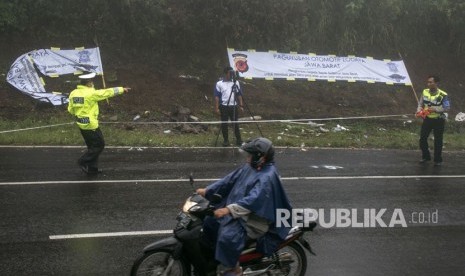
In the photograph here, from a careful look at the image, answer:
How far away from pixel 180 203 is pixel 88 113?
3020 mm

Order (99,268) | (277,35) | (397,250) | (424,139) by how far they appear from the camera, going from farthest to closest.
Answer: (277,35) → (424,139) → (397,250) → (99,268)

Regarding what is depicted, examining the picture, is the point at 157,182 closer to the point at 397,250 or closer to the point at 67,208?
the point at 67,208

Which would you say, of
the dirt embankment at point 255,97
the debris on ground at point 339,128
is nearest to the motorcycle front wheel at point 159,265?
the dirt embankment at point 255,97

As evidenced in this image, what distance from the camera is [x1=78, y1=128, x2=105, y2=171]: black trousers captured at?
371 inches

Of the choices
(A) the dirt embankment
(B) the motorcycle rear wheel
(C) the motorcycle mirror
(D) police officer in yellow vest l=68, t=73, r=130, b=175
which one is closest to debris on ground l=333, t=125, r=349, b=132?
(A) the dirt embankment

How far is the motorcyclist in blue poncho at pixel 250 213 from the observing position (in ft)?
14.1

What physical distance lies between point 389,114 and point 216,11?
24.8ft

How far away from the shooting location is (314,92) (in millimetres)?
18969

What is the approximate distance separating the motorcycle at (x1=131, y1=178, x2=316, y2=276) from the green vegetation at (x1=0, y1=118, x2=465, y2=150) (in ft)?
27.0

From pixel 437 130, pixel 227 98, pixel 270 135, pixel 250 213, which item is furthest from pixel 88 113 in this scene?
pixel 437 130

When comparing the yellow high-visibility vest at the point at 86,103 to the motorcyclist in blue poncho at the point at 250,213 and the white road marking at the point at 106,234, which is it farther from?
the motorcyclist in blue poncho at the point at 250,213

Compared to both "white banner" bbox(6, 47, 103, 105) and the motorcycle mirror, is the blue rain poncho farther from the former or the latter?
"white banner" bbox(6, 47, 103, 105)

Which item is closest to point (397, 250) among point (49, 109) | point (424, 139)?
point (424, 139)

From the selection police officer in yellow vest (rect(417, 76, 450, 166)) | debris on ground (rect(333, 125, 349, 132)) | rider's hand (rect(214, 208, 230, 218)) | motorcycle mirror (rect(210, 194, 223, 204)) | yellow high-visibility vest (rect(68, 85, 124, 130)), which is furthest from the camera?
debris on ground (rect(333, 125, 349, 132))
